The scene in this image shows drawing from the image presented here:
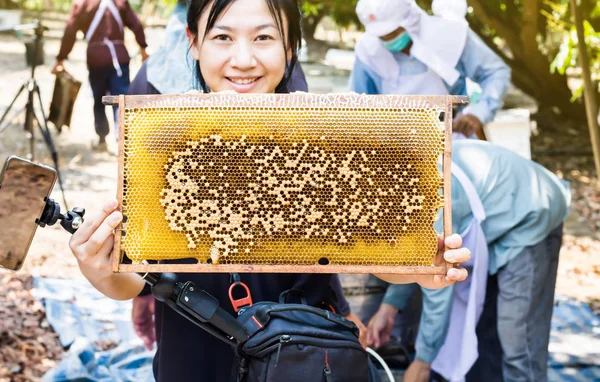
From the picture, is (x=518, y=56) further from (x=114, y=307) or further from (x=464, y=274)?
(x=464, y=274)

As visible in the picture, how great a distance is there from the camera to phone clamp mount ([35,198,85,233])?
1646mm

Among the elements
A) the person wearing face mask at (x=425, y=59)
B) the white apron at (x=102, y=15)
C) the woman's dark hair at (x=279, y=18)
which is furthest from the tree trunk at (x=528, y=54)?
the woman's dark hair at (x=279, y=18)

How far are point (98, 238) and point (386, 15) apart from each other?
337 cm

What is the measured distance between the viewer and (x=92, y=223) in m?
1.64

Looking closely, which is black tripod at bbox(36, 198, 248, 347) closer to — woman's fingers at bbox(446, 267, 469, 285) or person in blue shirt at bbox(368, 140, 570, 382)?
woman's fingers at bbox(446, 267, 469, 285)

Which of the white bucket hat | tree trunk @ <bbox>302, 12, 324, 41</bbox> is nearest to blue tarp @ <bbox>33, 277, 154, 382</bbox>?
the white bucket hat

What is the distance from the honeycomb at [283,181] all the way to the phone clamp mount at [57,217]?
0.13 m

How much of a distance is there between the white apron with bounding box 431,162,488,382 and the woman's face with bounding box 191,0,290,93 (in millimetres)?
1644

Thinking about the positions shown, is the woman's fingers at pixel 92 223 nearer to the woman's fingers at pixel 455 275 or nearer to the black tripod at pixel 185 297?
the black tripod at pixel 185 297

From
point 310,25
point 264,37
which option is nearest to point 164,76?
point 264,37

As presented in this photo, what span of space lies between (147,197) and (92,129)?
987cm

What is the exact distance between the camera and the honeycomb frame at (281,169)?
1681 millimetres

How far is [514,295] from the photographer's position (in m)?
3.47

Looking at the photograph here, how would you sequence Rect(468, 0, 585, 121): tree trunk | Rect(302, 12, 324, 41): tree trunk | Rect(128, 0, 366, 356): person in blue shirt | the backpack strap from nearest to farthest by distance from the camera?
the backpack strap → Rect(128, 0, 366, 356): person in blue shirt → Rect(468, 0, 585, 121): tree trunk → Rect(302, 12, 324, 41): tree trunk
